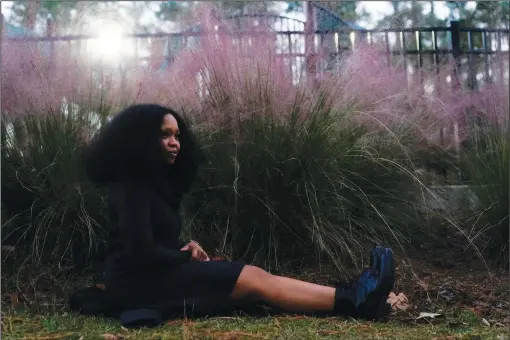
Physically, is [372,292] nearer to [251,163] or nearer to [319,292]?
[319,292]

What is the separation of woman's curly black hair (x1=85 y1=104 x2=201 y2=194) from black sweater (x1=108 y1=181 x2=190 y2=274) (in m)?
0.06

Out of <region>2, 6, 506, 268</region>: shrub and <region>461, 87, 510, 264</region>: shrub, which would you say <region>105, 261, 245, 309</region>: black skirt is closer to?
<region>2, 6, 506, 268</region>: shrub

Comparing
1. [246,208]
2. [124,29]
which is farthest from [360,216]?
[124,29]

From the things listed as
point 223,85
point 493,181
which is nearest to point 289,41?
point 223,85

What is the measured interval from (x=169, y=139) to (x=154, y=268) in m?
0.54

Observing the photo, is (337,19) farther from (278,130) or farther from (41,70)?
(41,70)

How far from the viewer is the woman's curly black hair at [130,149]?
2.40 m

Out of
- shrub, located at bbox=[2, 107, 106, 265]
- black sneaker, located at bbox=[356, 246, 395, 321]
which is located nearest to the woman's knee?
black sneaker, located at bbox=[356, 246, 395, 321]

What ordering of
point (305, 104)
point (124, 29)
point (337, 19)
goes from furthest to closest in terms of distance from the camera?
point (124, 29)
point (337, 19)
point (305, 104)

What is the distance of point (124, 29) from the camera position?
180 inches

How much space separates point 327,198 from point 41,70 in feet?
5.75

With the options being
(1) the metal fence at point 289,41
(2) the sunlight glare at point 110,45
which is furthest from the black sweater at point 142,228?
(2) the sunlight glare at point 110,45

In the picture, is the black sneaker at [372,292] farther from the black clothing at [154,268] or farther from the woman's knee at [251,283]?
the black clothing at [154,268]

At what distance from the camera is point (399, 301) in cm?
274
